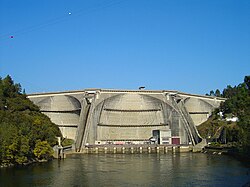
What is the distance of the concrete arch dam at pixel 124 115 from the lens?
2665 inches

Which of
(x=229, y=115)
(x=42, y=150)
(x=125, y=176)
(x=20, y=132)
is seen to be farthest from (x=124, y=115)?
(x=125, y=176)

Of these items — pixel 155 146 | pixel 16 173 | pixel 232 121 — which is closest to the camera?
pixel 16 173

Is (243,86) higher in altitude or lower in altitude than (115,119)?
higher

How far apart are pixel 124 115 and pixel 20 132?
36.2m

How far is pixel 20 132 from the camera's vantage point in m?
39.7

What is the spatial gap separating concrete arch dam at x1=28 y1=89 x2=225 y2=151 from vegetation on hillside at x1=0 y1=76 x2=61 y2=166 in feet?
49.9

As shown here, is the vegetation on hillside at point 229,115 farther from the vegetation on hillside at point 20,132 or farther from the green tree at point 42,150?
the green tree at point 42,150

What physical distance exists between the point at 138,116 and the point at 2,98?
100ft

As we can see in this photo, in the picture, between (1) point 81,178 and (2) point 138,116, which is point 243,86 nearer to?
(2) point 138,116

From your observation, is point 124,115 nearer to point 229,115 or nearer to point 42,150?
point 229,115

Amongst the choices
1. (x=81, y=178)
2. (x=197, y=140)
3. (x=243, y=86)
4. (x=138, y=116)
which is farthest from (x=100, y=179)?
(x=243, y=86)

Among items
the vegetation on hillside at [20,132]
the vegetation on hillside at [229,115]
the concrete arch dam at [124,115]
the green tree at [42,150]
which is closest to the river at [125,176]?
the vegetation on hillside at [20,132]

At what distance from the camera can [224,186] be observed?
84.5 ft

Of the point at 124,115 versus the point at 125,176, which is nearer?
the point at 125,176
